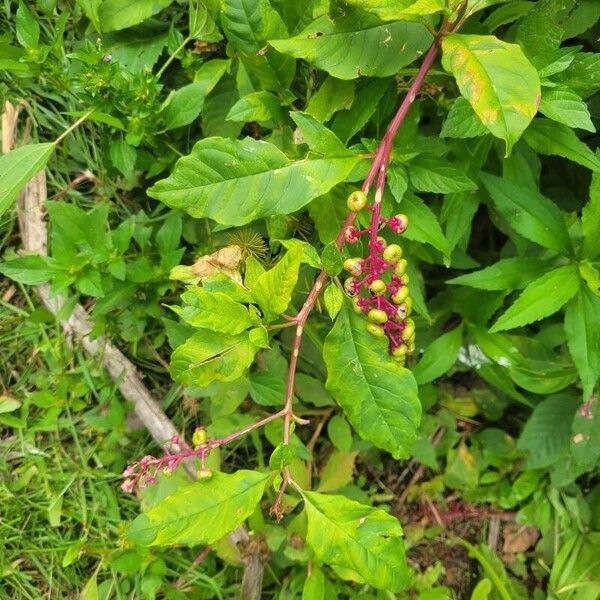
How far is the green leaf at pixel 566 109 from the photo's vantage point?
1.38 m

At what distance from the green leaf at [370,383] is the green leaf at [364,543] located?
17 cm

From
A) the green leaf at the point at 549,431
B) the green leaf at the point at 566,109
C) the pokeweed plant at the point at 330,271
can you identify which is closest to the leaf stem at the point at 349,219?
the pokeweed plant at the point at 330,271

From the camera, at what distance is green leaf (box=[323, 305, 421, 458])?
141 cm

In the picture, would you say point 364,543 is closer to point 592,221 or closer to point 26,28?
point 592,221

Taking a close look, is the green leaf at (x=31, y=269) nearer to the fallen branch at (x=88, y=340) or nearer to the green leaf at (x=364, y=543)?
the fallen branch at (x=88, y=340)

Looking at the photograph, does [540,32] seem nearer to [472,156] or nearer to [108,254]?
[472,156]

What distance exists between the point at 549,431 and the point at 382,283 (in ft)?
3.86

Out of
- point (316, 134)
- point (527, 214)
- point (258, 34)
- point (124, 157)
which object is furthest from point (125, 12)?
point (527, 214)

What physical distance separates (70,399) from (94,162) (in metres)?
0.79

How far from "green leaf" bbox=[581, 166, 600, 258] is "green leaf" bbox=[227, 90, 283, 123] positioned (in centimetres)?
80

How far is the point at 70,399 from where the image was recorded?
2135 mm

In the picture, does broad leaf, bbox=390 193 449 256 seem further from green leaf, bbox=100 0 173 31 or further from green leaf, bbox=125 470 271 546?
green leaf, bbox=100 0 173 31

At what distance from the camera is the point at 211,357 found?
54.3 inches

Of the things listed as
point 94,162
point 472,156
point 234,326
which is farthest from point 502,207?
point 94,162
